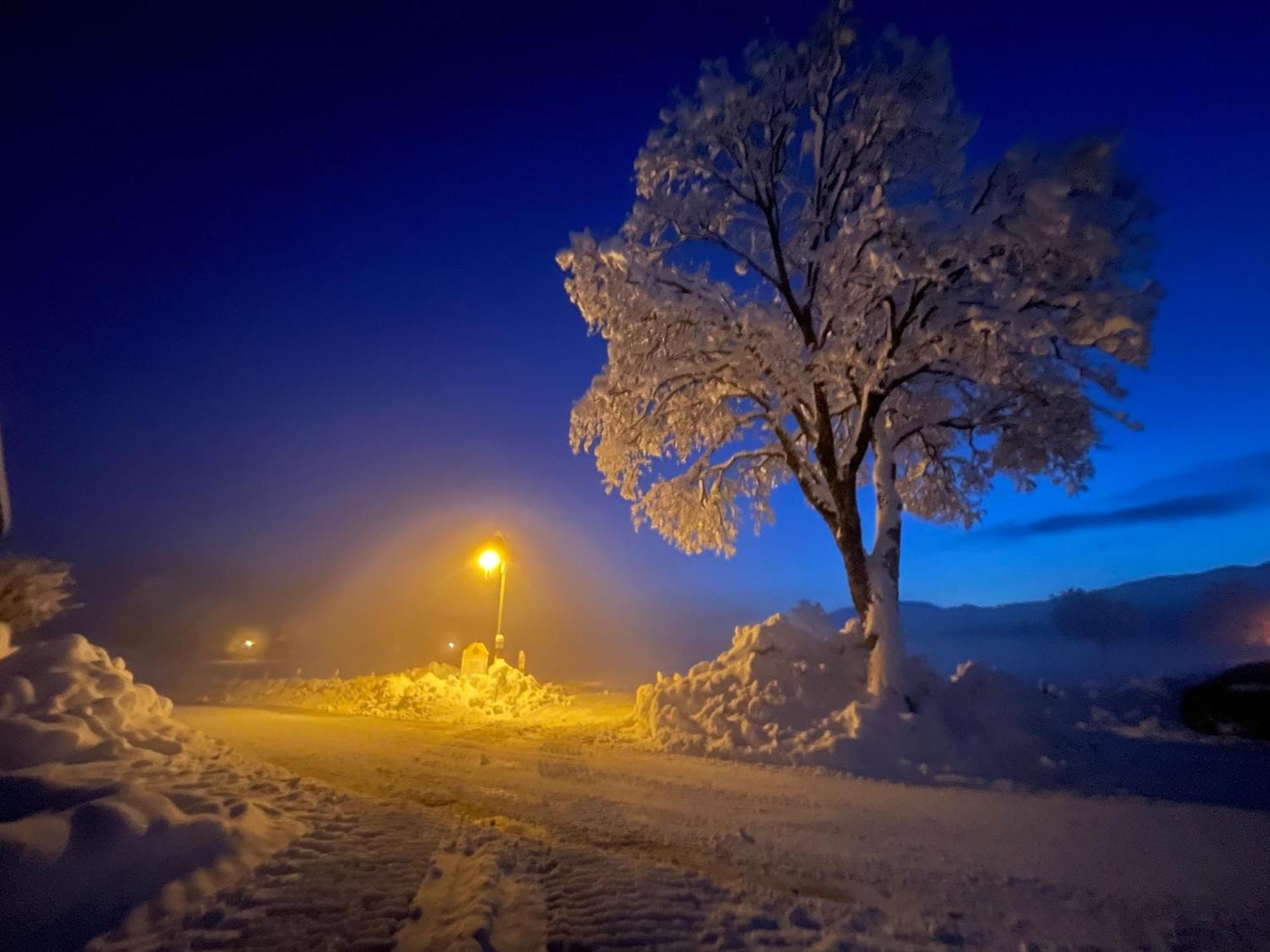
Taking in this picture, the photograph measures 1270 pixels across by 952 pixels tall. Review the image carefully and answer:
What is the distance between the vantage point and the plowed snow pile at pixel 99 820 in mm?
3598

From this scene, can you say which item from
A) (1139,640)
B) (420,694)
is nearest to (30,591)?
(420,694)

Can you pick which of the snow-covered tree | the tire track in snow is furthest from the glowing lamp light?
the tire track in snow

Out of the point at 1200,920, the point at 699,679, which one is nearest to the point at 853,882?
the point at 1200,920

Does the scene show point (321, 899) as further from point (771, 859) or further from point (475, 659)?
point (475, 659)

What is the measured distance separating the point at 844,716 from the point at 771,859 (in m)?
5.44

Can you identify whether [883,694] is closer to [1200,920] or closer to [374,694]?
[1200,920]

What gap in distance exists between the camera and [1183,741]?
39.1 feet

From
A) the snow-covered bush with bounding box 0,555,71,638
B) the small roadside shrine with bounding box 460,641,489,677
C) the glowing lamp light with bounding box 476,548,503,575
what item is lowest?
the small roadside shrine with bounding box 460,641,489,677

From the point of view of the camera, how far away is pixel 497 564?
67.1 feet

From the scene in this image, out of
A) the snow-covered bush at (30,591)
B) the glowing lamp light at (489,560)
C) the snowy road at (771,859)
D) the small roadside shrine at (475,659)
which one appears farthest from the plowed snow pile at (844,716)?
the snow-covered bush at (30,591)

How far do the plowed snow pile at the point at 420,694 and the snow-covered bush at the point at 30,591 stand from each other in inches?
179

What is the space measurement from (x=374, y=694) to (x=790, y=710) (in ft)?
31.9

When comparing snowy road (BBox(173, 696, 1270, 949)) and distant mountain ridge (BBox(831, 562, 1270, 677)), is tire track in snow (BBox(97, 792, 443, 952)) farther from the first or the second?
distant mountain ridge (BBox(831, 562, 1270, 677))

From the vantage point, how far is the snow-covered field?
386 centimetres
